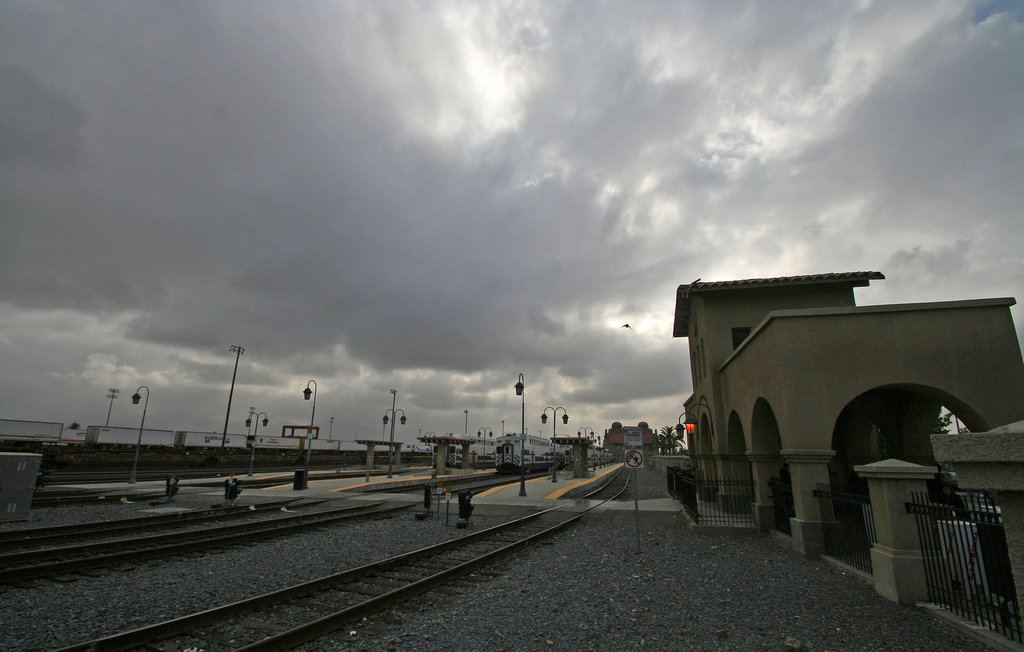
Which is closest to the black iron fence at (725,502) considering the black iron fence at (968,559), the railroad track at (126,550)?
the black iron fence at (968,559)

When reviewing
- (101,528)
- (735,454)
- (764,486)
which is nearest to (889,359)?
(764,486)

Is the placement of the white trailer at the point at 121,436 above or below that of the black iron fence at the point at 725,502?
above


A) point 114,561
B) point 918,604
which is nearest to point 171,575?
point 114,561

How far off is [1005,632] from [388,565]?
9.16m

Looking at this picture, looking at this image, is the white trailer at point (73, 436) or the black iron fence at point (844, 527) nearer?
the black iron fence at point (844, 527)

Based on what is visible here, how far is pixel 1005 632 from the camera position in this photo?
18.7 feet

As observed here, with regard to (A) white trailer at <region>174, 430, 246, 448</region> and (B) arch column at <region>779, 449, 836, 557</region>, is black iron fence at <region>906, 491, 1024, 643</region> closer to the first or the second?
(B) arch column at <region>779, 449, 836, 557</region>

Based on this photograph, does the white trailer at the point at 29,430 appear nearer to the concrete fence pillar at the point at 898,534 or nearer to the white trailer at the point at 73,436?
the white trailer at the point at 73,436

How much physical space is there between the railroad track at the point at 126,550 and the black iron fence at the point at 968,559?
45.5 feet

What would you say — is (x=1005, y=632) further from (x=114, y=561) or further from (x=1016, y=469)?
(x=114, y=561)

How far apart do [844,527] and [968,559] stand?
3303 millimetres

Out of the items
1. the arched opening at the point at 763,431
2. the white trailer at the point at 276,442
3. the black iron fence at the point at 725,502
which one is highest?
the arched opening at the point at 763,431

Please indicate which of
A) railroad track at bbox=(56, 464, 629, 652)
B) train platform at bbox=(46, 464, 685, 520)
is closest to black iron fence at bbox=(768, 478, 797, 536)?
train platform at bbox=(46, 464, 685, 520)

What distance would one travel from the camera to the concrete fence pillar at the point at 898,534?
283 inches
